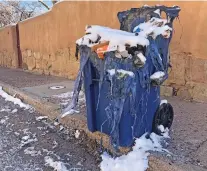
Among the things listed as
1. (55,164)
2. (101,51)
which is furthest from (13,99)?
(101,51)

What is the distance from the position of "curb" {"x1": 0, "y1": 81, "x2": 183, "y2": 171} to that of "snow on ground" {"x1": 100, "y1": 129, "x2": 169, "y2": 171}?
0.27 feet

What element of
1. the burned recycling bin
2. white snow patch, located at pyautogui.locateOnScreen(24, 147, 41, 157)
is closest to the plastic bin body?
the burned recycling bin

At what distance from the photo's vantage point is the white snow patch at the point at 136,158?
2.74 meters

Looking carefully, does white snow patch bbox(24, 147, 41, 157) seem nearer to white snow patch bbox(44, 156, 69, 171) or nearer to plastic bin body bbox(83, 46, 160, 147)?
white snow patch bbox(44, 156, 69, 171)

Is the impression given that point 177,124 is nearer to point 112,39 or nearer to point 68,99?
point 112,39

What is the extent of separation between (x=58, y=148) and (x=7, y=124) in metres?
1.34

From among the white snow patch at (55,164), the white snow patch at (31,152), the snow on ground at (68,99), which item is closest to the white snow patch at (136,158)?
the white snow patch at (55,164)

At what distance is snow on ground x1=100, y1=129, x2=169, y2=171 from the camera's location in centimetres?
274

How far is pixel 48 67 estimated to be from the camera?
27.5 feet

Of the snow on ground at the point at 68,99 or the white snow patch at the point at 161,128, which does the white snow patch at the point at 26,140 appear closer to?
the snow on ground at the point at 68,99

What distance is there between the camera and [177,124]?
3549 mm

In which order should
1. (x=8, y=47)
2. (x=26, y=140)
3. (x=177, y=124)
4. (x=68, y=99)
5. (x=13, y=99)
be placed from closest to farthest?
(x=177, y=124) → (x=26, y=140) → (x=68, y=99) → (x=13, y=99) → (x=8, y=47)

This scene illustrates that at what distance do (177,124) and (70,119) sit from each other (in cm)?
149

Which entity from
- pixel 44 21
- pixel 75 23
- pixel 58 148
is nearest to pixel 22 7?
pixel 44 21
